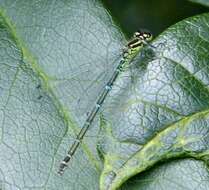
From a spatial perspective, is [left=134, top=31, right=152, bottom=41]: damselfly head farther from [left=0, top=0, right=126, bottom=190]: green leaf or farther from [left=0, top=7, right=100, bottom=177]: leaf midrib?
[left=0, top=7, right=100, bottom=177]: leaf midrib

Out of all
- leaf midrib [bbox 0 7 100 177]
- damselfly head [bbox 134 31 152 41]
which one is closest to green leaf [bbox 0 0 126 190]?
leaf midrib [bbox 0 7 100 177]

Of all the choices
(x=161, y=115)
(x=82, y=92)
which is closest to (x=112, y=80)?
(x=82, y=92)

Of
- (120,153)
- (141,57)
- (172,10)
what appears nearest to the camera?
(120,153)

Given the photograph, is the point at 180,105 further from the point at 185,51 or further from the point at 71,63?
the point at 71,63

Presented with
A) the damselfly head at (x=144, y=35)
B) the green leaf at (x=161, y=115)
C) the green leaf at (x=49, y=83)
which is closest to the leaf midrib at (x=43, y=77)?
the green leaf at (x=49, y=83)

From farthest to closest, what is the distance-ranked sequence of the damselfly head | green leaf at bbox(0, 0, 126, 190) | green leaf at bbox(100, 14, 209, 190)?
the damselfly head < green leaf at bbox(0, 0, 126, 190) < green leaf at bbox(100, 14, 209, 190)

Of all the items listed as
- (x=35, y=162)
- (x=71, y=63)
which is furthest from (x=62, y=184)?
(x=71, y=63)

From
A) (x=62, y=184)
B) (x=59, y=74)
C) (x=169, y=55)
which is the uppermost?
(x=169, y=55)
